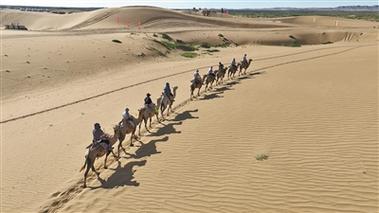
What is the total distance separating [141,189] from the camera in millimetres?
10453

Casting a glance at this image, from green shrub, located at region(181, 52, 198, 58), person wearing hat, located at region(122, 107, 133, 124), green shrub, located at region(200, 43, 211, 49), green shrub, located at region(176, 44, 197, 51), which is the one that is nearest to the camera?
person wearing hat, located at region(122, 107, 133, 124)

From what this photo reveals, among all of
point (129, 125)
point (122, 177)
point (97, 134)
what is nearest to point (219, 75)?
point (129, 125)

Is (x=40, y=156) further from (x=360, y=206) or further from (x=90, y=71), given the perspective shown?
(x=90, y=71)

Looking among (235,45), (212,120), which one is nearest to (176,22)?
(235,45)

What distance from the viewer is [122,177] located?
11.4 m

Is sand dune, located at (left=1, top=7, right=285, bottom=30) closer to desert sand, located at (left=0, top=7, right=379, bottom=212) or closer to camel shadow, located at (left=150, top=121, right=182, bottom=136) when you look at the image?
desert sand, located at (left=0, top=7, right=379, bottom=212)

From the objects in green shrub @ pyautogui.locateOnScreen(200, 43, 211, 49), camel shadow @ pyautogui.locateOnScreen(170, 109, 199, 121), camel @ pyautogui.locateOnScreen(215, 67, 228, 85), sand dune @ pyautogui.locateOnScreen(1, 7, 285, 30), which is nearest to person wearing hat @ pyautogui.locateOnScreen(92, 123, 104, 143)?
camel shadow @ pyautogui.locateOnScreen(170, 109, 199, 121)

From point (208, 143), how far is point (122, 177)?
2.85m

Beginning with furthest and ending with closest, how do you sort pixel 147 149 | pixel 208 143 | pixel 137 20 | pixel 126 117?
1. pixel 137 20
2. pixel 126 117
3. pixel 147 149
4. pixel 208 143

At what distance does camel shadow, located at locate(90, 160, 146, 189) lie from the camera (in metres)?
11.0

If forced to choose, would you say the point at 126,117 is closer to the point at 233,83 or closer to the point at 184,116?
the point at 184,116

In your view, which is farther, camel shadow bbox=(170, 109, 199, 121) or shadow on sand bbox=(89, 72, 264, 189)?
camel shadow bbox=(170, 109, 199, 121)

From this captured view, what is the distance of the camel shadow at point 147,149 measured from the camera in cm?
1301

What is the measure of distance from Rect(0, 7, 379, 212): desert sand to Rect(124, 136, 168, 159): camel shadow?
7cm
